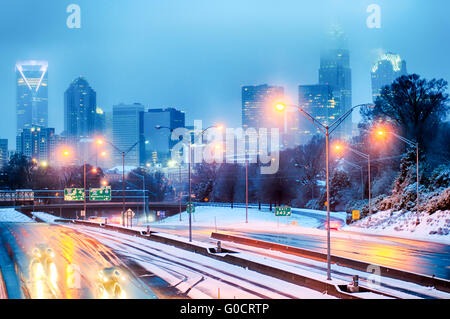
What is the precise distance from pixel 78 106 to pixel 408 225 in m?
102

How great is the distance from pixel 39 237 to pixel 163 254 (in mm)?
17356

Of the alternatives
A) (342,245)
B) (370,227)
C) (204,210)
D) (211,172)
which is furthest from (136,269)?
(211,172)

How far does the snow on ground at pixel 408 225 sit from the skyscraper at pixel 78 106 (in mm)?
75815

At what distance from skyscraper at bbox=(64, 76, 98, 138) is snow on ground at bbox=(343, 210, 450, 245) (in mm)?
75815

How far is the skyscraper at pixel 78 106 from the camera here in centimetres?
11088

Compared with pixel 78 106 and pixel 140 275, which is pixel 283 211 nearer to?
pixel 140 275

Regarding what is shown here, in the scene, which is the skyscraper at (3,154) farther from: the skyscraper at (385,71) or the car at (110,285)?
the car at (110,285)

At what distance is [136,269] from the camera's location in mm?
23297

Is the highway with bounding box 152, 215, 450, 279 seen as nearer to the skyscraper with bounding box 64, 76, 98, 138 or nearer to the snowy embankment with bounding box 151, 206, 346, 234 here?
the snowy embankment with bounding box 151, 206, 346, 234

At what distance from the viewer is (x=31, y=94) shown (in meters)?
34.1

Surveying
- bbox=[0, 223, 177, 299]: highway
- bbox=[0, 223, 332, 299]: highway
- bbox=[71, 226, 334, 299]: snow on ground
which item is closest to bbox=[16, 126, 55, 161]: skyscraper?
bbox=[0, 223, 177, 299]: highway

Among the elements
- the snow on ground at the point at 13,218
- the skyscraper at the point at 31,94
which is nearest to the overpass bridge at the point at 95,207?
the snow on ground at the point at 13,218

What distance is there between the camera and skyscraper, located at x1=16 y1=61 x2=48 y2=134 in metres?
27.4
